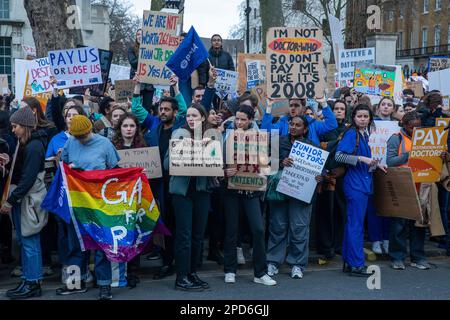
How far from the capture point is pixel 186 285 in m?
7.10

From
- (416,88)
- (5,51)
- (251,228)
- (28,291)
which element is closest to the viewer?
(28,291)

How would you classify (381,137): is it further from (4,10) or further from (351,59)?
(4,10)

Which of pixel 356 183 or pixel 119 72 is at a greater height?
pixel 119 72

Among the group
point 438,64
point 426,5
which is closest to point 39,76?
point 438,64

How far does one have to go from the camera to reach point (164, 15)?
9.32 m

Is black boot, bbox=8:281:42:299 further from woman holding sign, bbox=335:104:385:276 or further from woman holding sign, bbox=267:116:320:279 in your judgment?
woman holding sign, bbox=335:104:385:276

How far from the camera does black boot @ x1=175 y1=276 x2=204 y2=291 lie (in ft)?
23.2

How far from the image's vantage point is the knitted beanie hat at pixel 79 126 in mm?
6660

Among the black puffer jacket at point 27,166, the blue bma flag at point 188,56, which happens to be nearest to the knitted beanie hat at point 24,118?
the black puffer jacket at point 27,166

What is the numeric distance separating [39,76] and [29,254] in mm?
5170

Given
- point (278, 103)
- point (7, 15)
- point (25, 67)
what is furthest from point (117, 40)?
point (278, 103)

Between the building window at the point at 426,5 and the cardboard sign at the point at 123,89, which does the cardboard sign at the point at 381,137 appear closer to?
the cardboard sign at the point at 123,89

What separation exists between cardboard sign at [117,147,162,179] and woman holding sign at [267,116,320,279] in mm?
1508

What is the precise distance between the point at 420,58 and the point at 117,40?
36796mm
